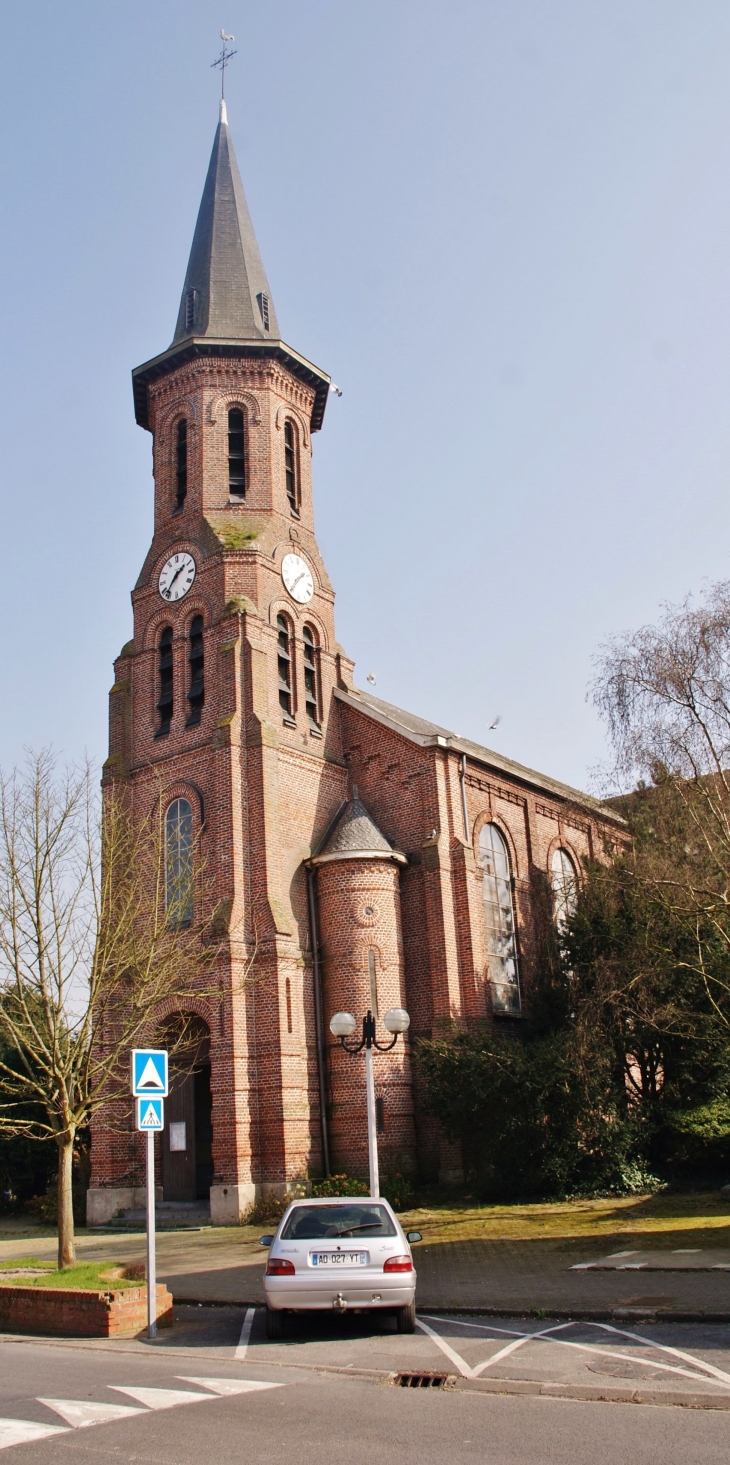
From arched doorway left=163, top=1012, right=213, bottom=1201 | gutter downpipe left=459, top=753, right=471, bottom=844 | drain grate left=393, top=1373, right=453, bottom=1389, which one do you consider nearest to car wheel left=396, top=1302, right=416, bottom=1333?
drain grate left=393, top=1373, right=453, bottom=1389

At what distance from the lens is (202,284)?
31.0 meters

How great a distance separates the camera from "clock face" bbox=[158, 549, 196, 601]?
27.8 m

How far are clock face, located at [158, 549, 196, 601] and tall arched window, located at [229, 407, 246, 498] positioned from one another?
7.00ft

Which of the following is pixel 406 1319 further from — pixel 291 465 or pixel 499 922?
pixel 291 465

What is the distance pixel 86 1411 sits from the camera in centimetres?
768

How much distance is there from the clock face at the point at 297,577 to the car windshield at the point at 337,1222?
18781mm

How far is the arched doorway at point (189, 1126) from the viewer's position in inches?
938

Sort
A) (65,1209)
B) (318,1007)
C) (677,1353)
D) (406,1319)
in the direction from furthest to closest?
(318,1007)
(65,1209)
(406,1319)
(677,1353)

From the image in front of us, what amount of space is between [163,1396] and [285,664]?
2030 centimetres

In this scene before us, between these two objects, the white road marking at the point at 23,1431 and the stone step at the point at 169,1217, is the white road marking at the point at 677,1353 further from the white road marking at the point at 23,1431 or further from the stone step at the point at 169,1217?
the stone step at the point at 169,1217

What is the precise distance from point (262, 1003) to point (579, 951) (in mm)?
6869

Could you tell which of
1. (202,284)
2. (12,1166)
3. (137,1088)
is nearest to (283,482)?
(202,284)

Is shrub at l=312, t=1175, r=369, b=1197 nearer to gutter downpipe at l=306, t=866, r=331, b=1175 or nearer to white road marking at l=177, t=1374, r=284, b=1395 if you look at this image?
gutter downpipe at l=306, t=866, r=331, b=1175

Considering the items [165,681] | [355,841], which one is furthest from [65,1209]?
[165,681]
